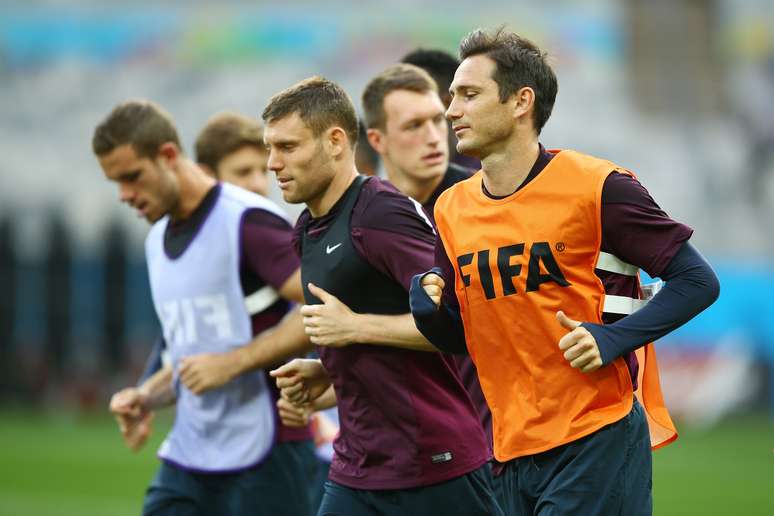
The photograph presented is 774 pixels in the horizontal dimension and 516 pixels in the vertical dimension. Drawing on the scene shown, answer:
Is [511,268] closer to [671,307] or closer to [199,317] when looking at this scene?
[671,307]


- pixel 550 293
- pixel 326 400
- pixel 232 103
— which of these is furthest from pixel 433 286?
pixel 232 103

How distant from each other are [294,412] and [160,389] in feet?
4.36

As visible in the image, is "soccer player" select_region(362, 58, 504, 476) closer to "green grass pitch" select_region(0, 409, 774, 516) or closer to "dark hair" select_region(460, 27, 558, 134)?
"dark hair" select_region(460, 27, 558, 134)

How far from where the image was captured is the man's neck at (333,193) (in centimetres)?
511

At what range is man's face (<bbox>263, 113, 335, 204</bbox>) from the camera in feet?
16.6

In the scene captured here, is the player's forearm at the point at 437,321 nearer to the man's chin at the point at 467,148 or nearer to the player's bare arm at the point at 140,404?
the man's chin at the point at 467,148

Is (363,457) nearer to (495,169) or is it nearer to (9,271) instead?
(495,169)

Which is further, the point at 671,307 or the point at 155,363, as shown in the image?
the point at 155,363

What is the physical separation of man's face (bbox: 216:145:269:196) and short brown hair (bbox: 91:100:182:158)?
0.96 meters

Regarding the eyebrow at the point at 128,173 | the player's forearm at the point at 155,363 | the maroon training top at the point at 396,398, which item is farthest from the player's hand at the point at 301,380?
the player's forearm at the point at 155,363

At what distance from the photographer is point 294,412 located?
5.32 m

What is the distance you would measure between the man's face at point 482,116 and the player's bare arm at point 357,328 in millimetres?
720

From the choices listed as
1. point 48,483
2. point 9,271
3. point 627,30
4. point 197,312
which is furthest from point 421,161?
point 627,30

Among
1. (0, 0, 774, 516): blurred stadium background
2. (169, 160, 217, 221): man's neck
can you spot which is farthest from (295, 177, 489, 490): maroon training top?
(0, 0, 774, 516): blurred stadium background
